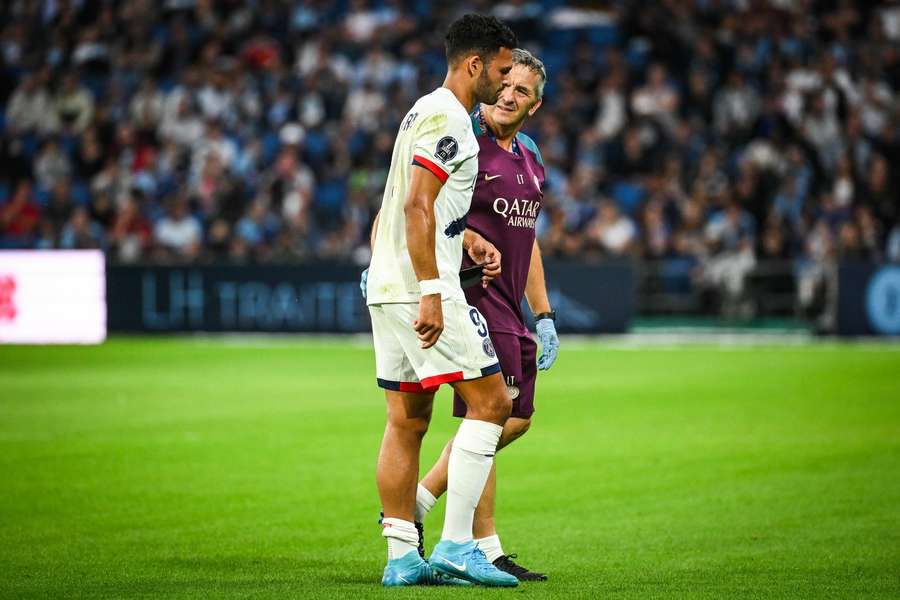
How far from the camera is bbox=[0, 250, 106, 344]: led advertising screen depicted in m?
24.6

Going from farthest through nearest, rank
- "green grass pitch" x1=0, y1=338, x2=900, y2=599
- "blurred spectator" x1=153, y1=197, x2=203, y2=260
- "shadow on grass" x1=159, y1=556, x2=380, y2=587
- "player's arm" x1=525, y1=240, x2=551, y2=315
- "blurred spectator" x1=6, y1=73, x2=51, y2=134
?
1. "blurred spectator" x1=6, y1=73, x2=51, y2=134
2. "blurred spectator" x1=153, y1=197, x2=203, y2=260
3. "player's arm" x1=525, y1=240, x2=551, y2=315
4. "green grass pitch" x1=0, y1=338, x2=900, y2=599
5. "shadow on grass" x1=159, y1=556, x2=380, y2=587

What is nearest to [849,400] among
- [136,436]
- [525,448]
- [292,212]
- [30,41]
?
[525,448]

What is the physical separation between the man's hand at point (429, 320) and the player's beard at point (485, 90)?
95 cm

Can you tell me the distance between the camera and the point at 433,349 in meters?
6.15

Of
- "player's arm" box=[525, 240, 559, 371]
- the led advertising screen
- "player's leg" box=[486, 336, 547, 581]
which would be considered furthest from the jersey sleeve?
the led advertising screen

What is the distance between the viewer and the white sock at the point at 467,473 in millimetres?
6371

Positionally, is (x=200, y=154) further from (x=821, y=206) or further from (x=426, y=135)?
(x=426, y=135)

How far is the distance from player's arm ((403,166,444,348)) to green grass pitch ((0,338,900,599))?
116cm

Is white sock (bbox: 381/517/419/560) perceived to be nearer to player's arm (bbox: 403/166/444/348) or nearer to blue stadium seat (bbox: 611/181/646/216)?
player's arm (bbox: 403/166/444/348)

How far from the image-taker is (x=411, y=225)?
6.04 meters

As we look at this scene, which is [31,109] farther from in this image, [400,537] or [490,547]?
[400,537]

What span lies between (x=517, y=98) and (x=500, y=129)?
175 mm

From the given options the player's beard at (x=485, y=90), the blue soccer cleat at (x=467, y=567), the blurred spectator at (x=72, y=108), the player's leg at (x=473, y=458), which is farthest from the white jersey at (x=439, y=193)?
the blurred spectator at (x=72, y=108)

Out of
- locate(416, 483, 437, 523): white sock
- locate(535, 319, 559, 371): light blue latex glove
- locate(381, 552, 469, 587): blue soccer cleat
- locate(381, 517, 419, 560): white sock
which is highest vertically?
locate(535, 319, 559, 371): light blue latex glove
